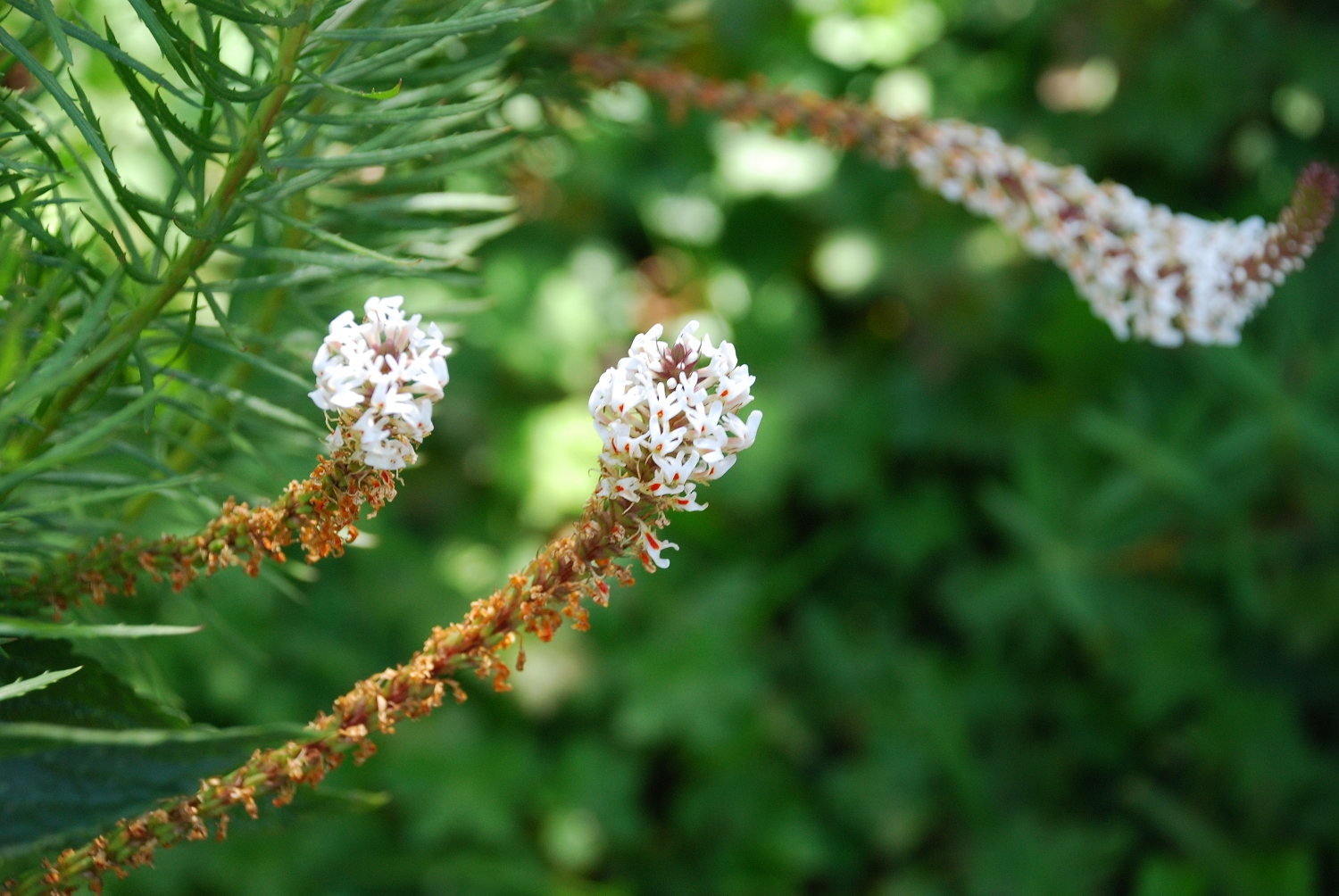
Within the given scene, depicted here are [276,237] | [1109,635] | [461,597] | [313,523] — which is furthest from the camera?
[461,597]

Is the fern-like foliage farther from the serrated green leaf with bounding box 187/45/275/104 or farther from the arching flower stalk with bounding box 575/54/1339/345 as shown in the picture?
the arching flower stalk with bounding box 575/54/1339/345

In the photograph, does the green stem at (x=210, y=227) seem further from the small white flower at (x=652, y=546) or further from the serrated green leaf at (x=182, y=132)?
the small white flower at (x=652, y=546)

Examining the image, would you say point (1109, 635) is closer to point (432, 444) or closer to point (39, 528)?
point (432, 444)

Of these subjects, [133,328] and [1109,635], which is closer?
[133,328]

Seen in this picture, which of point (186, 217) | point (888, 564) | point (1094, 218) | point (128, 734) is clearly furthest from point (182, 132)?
point (888, 564)

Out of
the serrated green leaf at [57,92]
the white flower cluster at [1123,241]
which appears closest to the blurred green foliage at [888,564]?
the white flower cluster at [1123,241]

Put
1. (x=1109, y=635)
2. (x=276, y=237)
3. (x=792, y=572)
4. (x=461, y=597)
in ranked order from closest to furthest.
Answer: (x=276, y=237) → (x=1109, y=635) → (x=461, y=597) → (x=792, y=572)

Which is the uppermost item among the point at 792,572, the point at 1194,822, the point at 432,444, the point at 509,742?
the point at 432,444

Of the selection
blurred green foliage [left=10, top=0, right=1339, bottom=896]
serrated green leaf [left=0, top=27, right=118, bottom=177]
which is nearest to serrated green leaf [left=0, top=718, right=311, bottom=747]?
serrated green leaf [left=0, top=27, right=118, bottom=177]

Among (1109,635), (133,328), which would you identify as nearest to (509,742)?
(1109,635)
